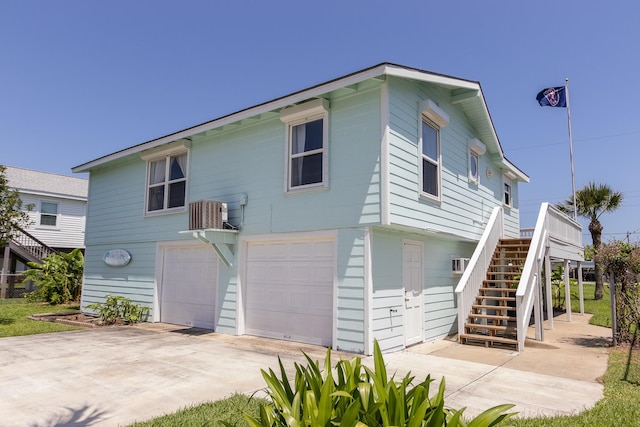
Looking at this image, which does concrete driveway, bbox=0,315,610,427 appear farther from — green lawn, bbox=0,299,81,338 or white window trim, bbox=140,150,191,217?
white window trim, bbox=140,150,191,217

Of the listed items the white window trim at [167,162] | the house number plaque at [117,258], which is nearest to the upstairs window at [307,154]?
the white window trim at [167,162]

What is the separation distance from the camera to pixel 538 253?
9.75 m

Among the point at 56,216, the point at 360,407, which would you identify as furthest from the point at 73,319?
the point at 56,216

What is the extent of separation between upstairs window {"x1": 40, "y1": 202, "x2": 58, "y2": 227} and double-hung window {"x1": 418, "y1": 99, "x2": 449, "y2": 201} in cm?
2310

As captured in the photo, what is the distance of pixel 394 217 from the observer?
7.55m

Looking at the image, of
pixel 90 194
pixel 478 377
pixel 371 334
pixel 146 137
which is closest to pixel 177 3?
pixel 146 137

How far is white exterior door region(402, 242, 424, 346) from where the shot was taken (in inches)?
344

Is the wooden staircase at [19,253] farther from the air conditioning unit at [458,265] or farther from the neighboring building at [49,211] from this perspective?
the air conditioning unit at [458,265]

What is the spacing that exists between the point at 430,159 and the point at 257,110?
4141 mm

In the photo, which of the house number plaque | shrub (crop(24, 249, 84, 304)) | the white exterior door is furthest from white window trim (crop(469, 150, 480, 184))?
shrub (crop(24, 249, 84, 304))

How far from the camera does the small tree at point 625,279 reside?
8461mm

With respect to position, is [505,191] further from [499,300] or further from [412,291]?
[412,291]

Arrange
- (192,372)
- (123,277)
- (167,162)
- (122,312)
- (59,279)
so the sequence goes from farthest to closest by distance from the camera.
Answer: (59,279)
(123,277)
(167,162)
(122,312)
(192,372)

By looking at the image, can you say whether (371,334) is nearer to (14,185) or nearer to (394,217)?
(394,217)
